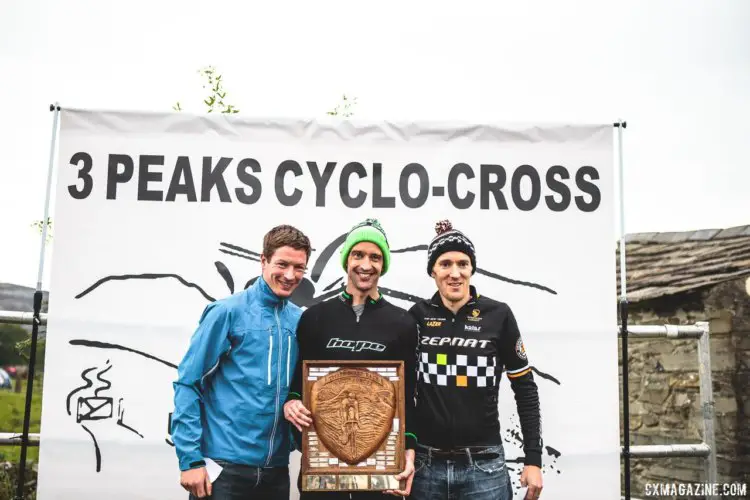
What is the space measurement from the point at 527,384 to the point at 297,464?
1.59 metres

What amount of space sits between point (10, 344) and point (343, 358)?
20.4 feet

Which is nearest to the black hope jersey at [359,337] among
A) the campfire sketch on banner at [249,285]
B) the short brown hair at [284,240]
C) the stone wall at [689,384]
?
the short brown hair at [284,240]

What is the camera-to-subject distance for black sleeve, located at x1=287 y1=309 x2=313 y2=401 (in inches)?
114

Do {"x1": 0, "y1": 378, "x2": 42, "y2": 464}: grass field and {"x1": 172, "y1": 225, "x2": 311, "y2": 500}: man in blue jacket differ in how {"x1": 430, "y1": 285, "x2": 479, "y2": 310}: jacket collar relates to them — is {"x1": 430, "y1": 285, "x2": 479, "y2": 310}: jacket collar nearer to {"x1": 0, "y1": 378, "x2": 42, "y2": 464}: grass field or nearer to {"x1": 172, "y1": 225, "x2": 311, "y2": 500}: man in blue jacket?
{"x1": 172, "y1": 225, "x2": 311, "y2": 500}: man in blue jacket

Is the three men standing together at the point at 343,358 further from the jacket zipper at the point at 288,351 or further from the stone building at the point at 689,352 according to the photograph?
the stone building at the point at 689,352

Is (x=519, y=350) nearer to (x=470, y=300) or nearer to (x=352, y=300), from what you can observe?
(x=470, y=300)

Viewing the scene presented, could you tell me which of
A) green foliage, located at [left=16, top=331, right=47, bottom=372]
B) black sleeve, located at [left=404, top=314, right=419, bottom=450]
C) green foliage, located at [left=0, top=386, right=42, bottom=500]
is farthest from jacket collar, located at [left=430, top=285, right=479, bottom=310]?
green foliage, located at [left=0, top=386, right=42, bottom=500]

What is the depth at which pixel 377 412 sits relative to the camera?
288 cm

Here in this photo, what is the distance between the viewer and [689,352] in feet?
18.0

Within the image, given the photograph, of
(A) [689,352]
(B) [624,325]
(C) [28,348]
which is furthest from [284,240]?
(C) [28,348]

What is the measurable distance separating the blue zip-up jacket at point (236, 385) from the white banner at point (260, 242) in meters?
0.97

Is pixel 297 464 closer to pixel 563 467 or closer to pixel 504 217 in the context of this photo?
pixel 563 467

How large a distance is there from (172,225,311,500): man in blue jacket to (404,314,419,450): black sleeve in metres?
0.56

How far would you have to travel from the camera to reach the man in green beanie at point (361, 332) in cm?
285
